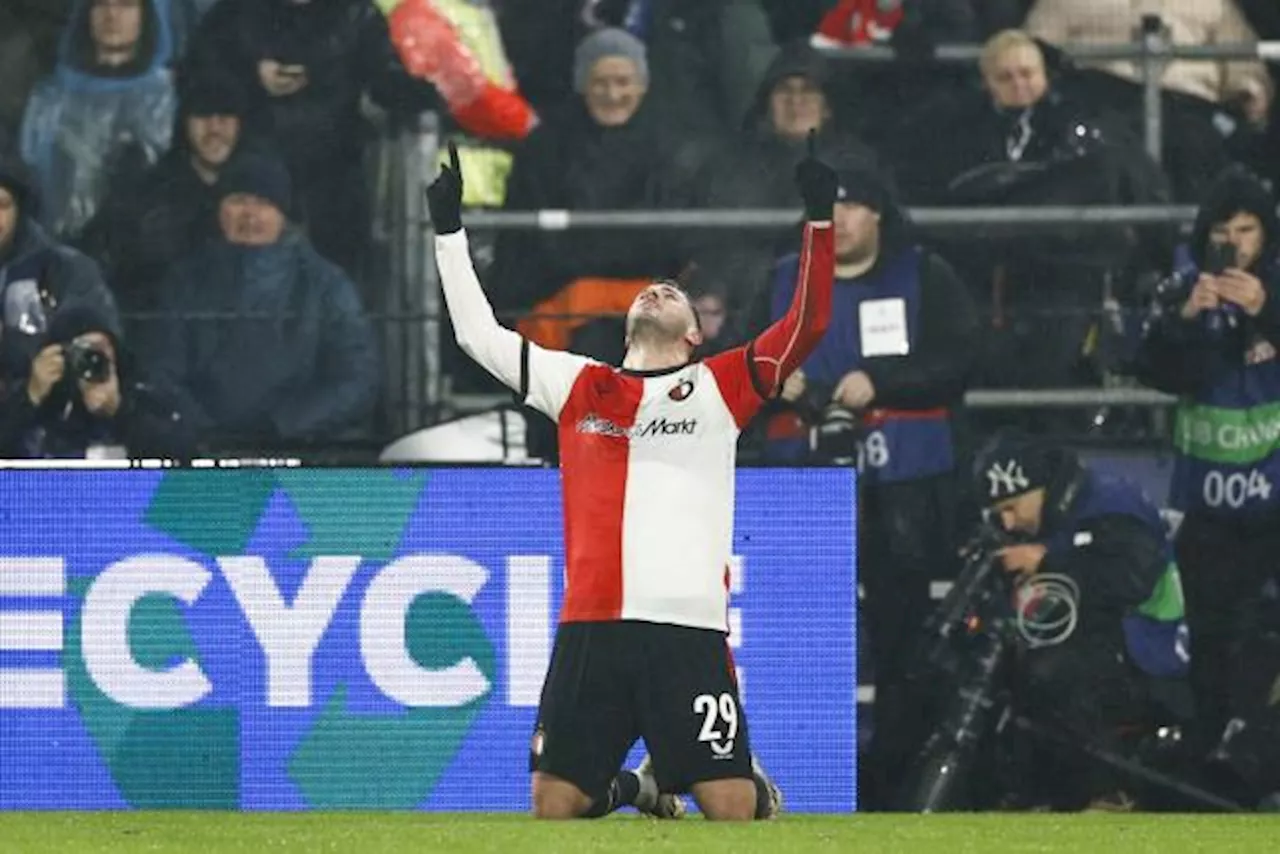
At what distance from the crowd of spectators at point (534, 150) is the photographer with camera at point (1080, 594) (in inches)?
27.6

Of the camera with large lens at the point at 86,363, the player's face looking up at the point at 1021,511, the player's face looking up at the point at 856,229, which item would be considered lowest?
the player's face looking up at the point at 1021,511

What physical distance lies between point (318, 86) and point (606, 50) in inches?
48.9

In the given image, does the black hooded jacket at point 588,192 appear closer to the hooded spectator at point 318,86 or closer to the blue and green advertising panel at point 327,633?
the hooded spectator at point 318,86

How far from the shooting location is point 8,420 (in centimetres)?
1269

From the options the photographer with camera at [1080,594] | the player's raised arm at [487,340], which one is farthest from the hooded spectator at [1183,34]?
the player's raised arm at [487,340]

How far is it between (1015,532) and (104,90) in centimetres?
427

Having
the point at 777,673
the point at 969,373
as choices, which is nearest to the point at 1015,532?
the point at 969,373

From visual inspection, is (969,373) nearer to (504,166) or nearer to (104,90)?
(504,166)

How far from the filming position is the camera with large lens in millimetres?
12492

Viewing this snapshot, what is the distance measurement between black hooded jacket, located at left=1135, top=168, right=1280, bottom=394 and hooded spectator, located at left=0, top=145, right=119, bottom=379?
423 cm

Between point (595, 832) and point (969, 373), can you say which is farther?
point (969, 373)

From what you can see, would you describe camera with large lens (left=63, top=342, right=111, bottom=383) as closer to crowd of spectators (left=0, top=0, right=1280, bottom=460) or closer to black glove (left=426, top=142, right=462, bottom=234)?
crowd of spectators (left=0, top=0, right=1280, bottom=460)

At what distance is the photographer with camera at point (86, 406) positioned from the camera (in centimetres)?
1252

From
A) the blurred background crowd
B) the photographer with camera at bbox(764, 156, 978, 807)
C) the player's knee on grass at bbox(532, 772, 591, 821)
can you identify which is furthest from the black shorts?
the blurred background crowd
